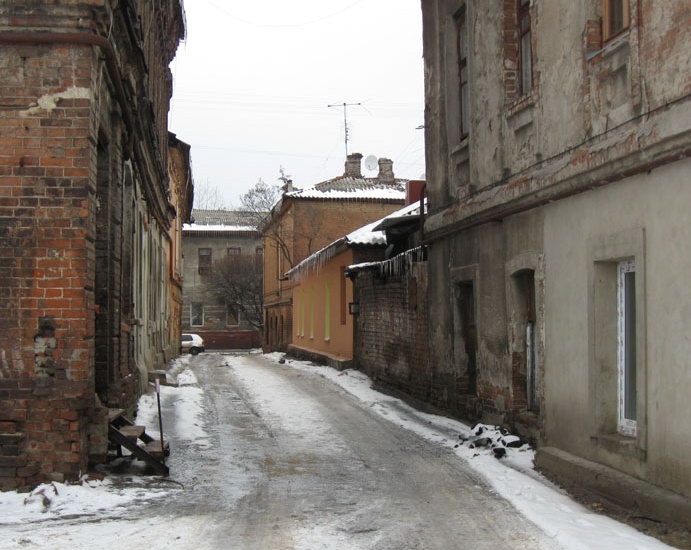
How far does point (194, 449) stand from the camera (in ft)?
29.0

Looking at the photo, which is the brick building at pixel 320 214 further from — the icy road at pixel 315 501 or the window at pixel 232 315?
the icy road at pixel 315 501

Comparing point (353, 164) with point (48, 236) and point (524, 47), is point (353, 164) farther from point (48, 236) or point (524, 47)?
point (48, 236)

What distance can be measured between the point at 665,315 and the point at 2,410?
5.32 metres

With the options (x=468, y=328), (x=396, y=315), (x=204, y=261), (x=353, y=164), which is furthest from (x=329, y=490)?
(x=204, y=261)

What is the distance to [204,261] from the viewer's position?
188ft

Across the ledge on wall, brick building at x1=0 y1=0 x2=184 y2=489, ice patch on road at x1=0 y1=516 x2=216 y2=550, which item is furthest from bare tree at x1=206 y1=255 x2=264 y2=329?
ice patch on road at x1=0 y1=516 x2=216 y2=550

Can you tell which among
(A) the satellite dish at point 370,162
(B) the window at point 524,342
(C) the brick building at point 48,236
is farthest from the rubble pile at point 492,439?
(A) the satellite dish at point 370,162

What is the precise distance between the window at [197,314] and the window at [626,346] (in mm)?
50694

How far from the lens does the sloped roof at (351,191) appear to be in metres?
34.2

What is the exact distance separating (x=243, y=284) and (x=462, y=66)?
142 feet

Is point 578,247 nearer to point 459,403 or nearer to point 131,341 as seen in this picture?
point 459,403

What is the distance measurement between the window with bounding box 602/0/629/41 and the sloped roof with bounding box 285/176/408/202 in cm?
2529

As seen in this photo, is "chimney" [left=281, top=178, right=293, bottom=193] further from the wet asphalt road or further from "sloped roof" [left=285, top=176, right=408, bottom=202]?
the wet asphalt road

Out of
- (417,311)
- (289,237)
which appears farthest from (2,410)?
(289,237)
